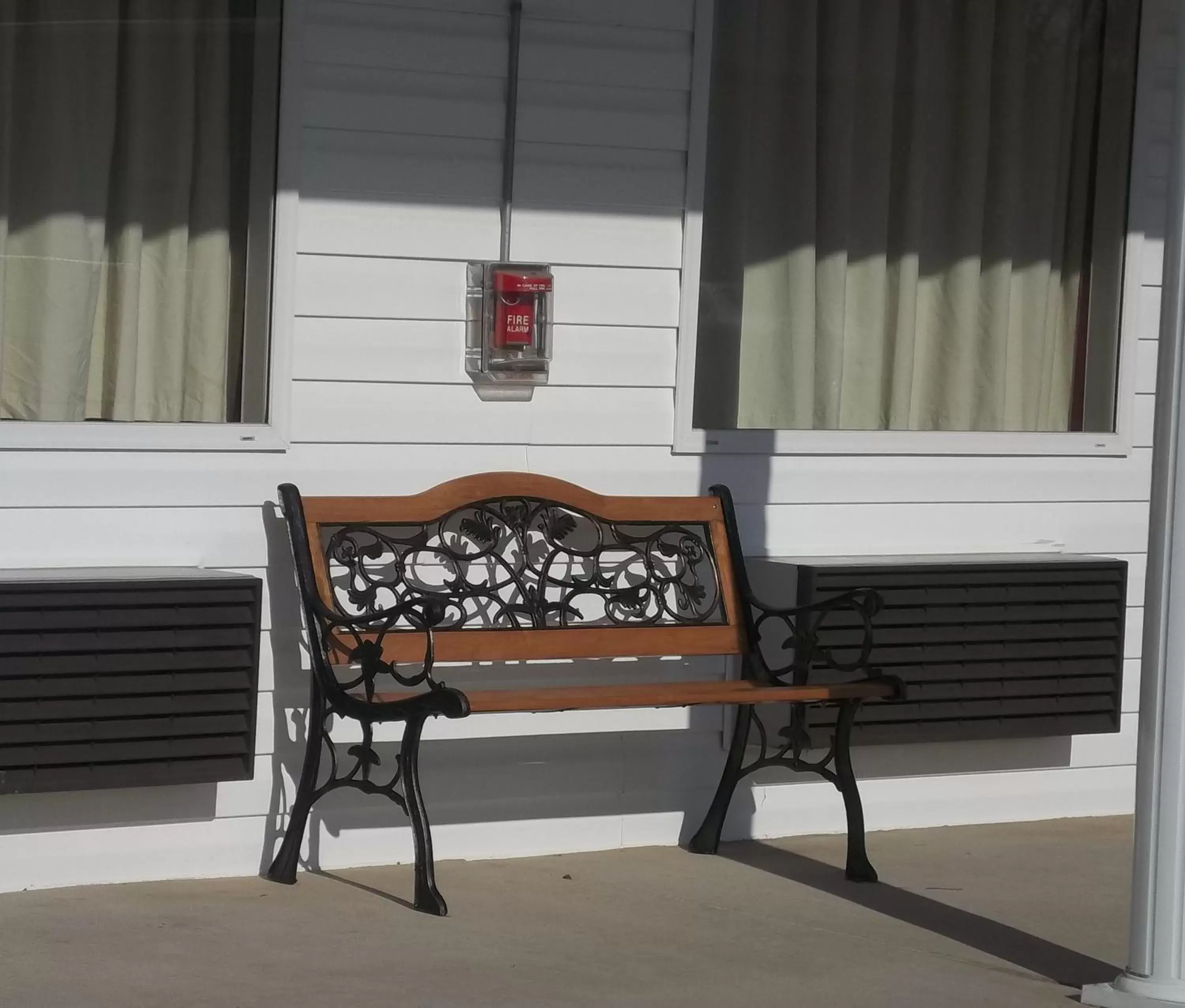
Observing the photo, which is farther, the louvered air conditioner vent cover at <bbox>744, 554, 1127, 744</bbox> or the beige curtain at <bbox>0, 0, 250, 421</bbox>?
the louvered air conditioner vent cover at <bbox>744, 554, 1127, 744</bbox>

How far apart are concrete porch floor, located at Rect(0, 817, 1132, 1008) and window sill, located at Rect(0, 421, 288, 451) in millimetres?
1076

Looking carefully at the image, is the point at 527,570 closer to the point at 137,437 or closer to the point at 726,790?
the point at 726,790

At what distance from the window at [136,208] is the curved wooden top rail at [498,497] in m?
0.35

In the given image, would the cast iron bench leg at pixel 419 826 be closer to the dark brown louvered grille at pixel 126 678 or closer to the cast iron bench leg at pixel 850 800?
the dark brown louvered grille at pixel 126 678

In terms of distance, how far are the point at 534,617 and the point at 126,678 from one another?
3.51ft

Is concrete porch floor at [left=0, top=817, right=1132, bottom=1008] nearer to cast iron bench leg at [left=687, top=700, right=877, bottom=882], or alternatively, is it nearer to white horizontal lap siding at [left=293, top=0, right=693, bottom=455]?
cast iron bench leg at [left=687, top=700, right=877, bottom=882]

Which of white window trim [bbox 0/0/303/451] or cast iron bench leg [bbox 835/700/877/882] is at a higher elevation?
white window trim [bbox 0/0/303/451]

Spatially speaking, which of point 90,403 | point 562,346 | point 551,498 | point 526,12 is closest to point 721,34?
point 526,12

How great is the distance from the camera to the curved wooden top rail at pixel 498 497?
4.49 metres

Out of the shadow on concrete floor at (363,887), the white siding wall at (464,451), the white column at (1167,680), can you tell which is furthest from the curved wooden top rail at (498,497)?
the white column at (1167,680)

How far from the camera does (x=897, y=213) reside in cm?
534

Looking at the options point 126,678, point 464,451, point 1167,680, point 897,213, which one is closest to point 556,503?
point 464,451

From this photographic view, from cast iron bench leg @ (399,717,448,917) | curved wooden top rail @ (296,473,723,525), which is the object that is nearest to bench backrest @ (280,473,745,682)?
curved wooden top rail @ (296,473,723,525)

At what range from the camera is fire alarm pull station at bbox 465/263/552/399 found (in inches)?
185
